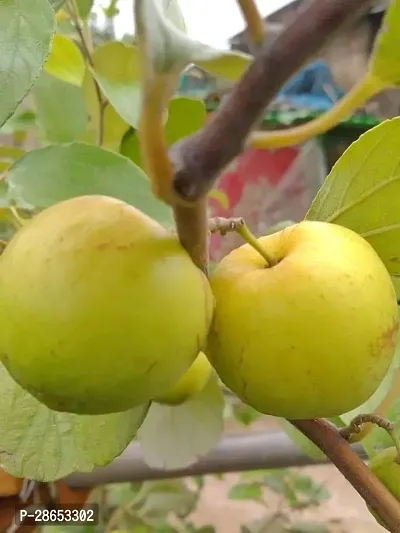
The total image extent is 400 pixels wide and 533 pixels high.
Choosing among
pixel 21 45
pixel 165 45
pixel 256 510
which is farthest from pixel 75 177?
pixel 256 510

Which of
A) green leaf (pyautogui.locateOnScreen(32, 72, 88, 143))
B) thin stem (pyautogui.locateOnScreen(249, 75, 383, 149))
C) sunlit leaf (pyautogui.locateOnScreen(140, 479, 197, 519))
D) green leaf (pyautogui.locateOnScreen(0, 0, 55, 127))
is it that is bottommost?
sunlit leaf (pyautogui.locateOnScreen(140, 479, 197, 519))

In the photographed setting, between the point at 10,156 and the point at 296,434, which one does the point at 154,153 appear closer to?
the point at 296,434

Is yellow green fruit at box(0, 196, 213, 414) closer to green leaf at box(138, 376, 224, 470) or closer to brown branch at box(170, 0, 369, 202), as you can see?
brown branch at box(170, 0, 369, 202)

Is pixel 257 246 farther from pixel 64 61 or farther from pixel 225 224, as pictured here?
pixel 64 61

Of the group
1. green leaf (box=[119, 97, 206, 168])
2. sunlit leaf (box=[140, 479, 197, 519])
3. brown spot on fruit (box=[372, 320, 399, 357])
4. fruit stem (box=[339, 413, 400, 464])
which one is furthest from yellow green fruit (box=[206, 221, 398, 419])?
sunlit leaf (box=[140, 479, 197, 519])

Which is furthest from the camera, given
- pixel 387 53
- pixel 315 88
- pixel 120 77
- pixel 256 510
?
pixel 315 88

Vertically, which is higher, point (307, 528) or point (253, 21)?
point (253, 21)
